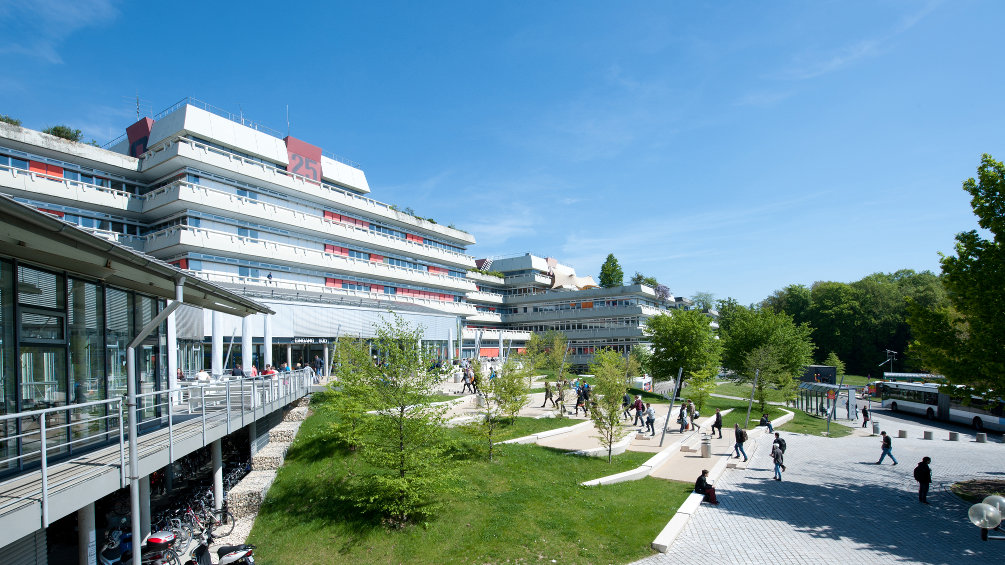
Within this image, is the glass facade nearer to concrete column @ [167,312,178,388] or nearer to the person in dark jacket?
concrete column @ [167,312,178,388]

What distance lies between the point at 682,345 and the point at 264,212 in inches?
1291

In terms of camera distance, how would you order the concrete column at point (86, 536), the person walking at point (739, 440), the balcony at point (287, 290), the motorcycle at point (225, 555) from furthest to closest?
the balcony at point (287, 290), the person walking at point (739, 440), the motorcycle at point (225, 555), the concrete column at point (86, 536)

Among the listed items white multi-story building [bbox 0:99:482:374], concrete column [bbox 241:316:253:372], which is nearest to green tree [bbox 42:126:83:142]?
white multi-story building [bbox 0:99:482:374]

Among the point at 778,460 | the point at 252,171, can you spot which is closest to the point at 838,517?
the point at 778,460

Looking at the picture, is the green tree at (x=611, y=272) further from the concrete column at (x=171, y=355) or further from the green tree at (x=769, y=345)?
the concrete column at (x=171, y=355)

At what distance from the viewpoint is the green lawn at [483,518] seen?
1266cm

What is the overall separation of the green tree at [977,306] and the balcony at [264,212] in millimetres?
37247

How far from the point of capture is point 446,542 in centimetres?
1316

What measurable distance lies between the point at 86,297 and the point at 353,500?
28.0 ft

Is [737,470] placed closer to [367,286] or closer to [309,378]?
[309,378]

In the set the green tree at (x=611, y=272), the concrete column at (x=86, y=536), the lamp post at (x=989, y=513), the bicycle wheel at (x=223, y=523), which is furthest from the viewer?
the green tree at (x=611, y=272)

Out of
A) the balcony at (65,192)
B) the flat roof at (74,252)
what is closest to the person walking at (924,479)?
the flat roof at (74,252)

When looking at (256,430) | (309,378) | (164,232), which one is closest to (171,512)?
(256,430)

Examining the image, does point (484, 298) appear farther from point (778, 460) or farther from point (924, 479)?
point (924, 479)
